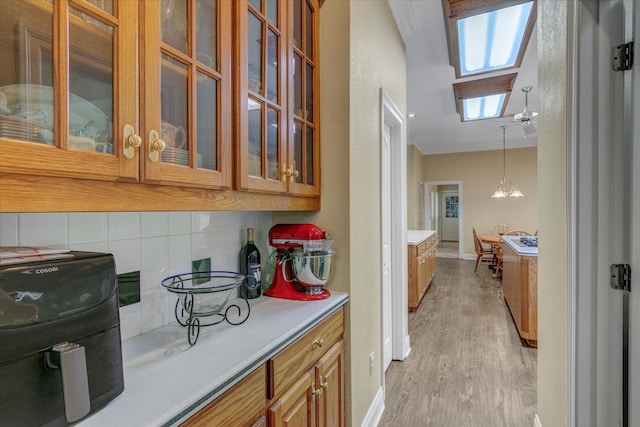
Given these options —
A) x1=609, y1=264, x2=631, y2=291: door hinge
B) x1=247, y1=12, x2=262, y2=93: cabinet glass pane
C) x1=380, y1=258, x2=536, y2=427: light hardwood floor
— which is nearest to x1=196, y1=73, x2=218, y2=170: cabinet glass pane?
x1=247, y1=12, x2=262, y2=93: cabinet glass pane

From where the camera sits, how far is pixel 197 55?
3.23 feet

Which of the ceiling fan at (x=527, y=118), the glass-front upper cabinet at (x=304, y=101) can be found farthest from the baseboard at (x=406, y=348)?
the ceiling fan at (x=527, y=118)

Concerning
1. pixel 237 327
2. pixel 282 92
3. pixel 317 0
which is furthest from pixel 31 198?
pixel 317 0

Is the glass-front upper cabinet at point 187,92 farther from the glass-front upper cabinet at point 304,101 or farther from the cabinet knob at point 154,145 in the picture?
the glass-front upper cabinet at point 304,101

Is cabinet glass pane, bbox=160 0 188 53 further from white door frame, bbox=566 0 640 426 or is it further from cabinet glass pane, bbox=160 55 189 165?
white door frame, bbox=566 0 640 426

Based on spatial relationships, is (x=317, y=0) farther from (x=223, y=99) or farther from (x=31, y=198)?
(x=31, y=198)

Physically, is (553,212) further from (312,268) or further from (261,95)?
(261,95)

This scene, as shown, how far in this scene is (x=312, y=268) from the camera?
5.01 ft

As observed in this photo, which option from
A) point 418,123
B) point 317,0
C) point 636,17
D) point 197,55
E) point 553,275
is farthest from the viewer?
point 418,123

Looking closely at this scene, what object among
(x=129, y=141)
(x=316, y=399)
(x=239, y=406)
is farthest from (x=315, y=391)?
(x=129, y=141)

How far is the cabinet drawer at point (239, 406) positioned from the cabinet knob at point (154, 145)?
0.64 meters

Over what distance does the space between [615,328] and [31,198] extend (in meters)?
1.83

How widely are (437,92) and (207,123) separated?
4342mm

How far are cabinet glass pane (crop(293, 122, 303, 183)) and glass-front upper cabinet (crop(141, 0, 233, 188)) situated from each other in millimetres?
471
